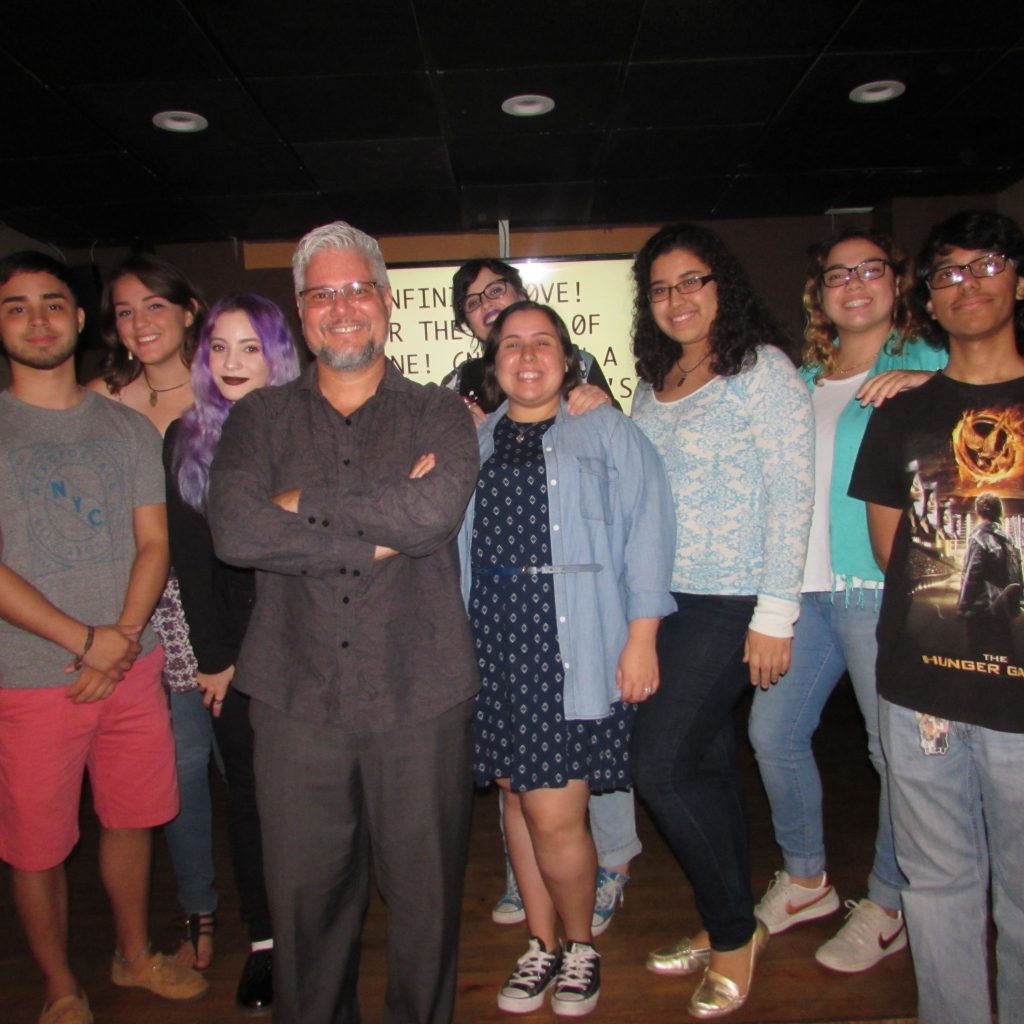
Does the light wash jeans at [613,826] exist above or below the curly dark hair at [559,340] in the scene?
below

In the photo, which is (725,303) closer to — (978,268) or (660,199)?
(978,268)

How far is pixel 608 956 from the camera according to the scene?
239cm

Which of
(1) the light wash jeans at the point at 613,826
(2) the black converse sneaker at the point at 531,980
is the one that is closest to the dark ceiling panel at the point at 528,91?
(1) the light wash jeans at the point at 613,826

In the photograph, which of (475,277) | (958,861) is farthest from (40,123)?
(958,861)

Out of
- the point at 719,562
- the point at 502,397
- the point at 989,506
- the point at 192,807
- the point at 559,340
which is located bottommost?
the point at 192,807

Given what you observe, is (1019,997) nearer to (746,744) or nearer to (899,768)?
(899,768)

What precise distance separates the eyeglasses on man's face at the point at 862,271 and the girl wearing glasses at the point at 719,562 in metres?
0.25

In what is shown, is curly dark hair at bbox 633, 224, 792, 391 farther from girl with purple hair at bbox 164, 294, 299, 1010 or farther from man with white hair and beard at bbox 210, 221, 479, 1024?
girl with purple hair at bbox 164, 294, 299, 1010

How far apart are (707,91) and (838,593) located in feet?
9.40

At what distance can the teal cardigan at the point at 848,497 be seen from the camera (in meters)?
2.11

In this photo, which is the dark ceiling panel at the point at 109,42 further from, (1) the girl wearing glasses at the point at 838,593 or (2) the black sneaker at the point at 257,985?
(2) the black sneaker at the point at 257,985

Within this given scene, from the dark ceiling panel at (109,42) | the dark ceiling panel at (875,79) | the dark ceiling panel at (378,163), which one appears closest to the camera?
the dark ceiling panel at (109,42)

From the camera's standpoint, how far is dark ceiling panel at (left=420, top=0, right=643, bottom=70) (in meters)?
3.27

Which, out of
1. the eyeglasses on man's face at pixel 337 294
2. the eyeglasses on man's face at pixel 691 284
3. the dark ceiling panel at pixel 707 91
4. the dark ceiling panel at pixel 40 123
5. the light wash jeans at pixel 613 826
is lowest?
the light wash jeans at pixel 613 826
